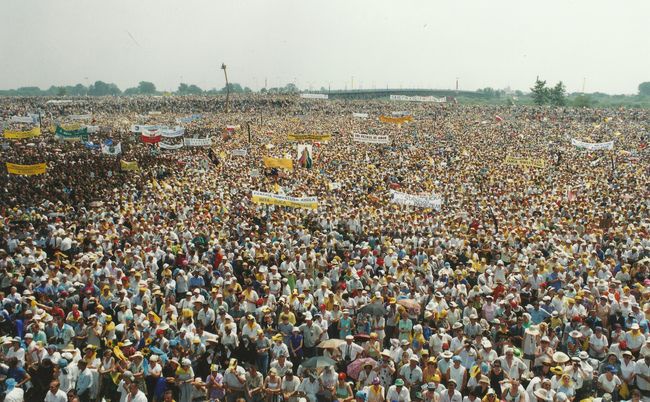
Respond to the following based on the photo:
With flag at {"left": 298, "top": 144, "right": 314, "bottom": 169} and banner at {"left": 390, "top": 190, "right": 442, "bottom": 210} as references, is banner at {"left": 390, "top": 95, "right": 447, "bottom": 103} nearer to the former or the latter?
flag at {"left": 298, "top": 144, "right": 314, "bottom": 169}

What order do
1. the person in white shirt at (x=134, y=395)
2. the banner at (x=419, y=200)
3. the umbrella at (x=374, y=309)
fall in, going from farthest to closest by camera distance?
the banner at (x=419, y=200) < the umbrella at (x=374, y=309) < the person in white shirt at (x=134, y=395)

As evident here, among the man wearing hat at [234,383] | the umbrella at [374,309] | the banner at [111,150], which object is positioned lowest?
the man wearing hat at [234,383]

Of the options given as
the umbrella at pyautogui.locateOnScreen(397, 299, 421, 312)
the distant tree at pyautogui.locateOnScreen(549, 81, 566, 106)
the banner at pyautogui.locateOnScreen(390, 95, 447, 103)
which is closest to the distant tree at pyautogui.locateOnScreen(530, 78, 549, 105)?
the distant tree at pyautogui.locateOnScreen(549, 81, 566, 106)

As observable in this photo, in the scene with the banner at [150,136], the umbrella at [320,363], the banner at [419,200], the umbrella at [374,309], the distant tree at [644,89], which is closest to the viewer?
the umbrella at [320,363]

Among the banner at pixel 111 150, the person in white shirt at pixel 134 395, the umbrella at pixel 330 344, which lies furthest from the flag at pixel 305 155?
the person in white shirt at pixel 134 395

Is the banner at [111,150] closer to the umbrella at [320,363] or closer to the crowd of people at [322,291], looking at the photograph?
the crowd of people at [322,291]

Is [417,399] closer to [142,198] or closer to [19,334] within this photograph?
[19,334]

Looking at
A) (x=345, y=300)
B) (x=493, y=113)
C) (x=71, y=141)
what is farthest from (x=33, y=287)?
(x=493, y=113)
